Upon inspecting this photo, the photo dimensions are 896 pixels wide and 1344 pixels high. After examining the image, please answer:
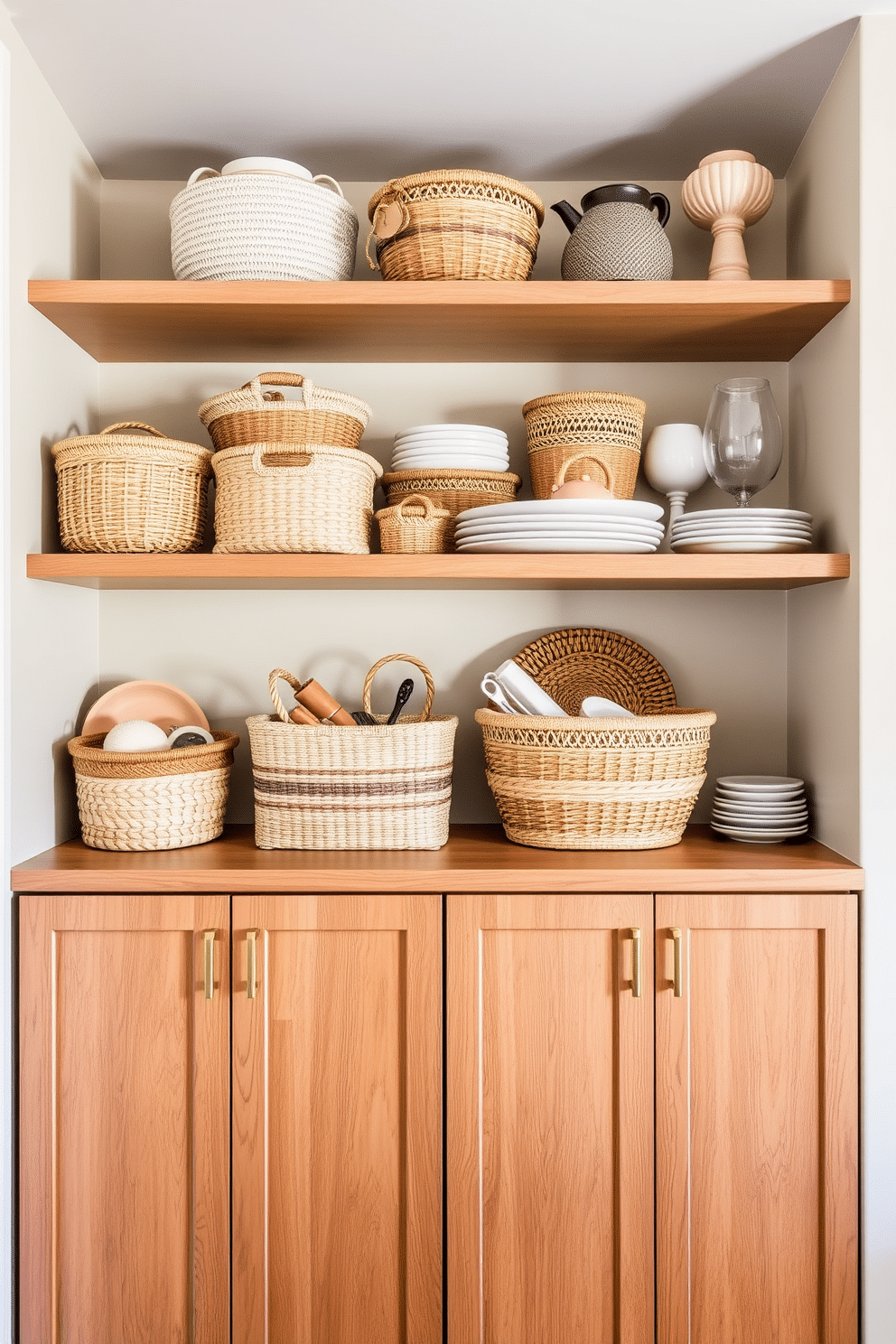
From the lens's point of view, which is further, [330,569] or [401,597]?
[401,597]

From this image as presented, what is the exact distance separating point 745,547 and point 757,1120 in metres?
0.95

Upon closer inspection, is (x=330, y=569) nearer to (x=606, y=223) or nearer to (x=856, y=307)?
(x=606, y=223)

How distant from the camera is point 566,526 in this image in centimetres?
163

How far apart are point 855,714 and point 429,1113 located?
958 mm

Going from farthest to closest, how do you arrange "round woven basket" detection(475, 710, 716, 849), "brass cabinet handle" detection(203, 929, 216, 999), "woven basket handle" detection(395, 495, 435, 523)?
"woven basket handle" detection(395, 495, 435, 523)
"round woven basket" detection(475, 710, 716, 849)
"brass cabinet handle" detection(203, 929, 216, 999)

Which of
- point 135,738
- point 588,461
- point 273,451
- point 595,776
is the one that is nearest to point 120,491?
point 273,451

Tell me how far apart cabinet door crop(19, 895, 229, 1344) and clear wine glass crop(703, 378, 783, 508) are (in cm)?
117

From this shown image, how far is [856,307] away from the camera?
5.16ft

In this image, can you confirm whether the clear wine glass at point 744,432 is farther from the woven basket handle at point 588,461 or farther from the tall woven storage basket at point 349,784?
the tall woven storage basket at point 349,784

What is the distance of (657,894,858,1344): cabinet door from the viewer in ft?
4.97

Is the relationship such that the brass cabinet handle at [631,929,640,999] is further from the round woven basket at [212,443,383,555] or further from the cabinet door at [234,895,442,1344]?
the round woven basket at [212,443,383,555]

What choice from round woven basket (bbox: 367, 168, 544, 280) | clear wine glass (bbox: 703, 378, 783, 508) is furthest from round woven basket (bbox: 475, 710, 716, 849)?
round woven basket (bbox: 367, 168, 544, 280)

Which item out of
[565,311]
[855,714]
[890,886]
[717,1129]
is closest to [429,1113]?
[717,1129]

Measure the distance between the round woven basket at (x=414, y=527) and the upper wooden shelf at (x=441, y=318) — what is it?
1.13 feet
